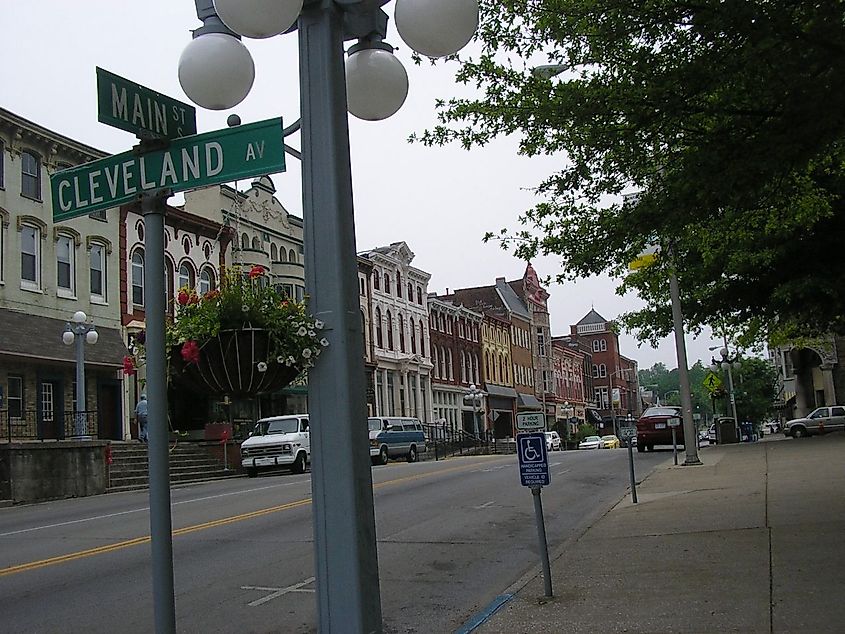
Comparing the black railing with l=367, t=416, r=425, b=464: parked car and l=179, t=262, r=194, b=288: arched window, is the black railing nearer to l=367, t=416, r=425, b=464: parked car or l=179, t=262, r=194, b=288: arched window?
l=179, t=262, r=194, b=288: arched window

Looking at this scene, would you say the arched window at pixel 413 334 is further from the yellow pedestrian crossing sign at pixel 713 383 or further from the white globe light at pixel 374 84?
the white globe light at pixel 374 84

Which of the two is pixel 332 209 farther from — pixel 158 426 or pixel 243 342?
Answer: pixel 158 426

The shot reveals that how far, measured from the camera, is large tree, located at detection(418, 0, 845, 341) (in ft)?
26.2

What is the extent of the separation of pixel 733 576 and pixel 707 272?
11821 mm

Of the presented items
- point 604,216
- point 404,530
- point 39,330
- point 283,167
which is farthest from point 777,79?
point 39,330

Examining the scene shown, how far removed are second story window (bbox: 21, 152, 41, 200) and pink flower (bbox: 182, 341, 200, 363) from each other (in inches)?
1091

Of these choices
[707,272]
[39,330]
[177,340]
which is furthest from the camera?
[39,330]

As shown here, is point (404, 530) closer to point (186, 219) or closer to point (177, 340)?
point (177, 340)

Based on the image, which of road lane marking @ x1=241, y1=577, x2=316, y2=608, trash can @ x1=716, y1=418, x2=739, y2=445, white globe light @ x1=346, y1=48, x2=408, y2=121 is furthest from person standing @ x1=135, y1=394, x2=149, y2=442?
white globe light @ x1=346, y1=48, x2=408, y2=121

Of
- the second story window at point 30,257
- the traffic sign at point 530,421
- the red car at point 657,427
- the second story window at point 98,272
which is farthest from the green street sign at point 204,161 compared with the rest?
the second story window at point 98,272

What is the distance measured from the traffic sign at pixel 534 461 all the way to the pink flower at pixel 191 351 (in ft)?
14.0

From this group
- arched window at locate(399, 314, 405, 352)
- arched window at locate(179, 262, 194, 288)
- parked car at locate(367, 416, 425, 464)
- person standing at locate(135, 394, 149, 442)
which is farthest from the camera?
arched window at locate(399, 314, 405, 352)

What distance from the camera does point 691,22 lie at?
8.83 m

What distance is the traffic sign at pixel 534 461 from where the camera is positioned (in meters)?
7.97
